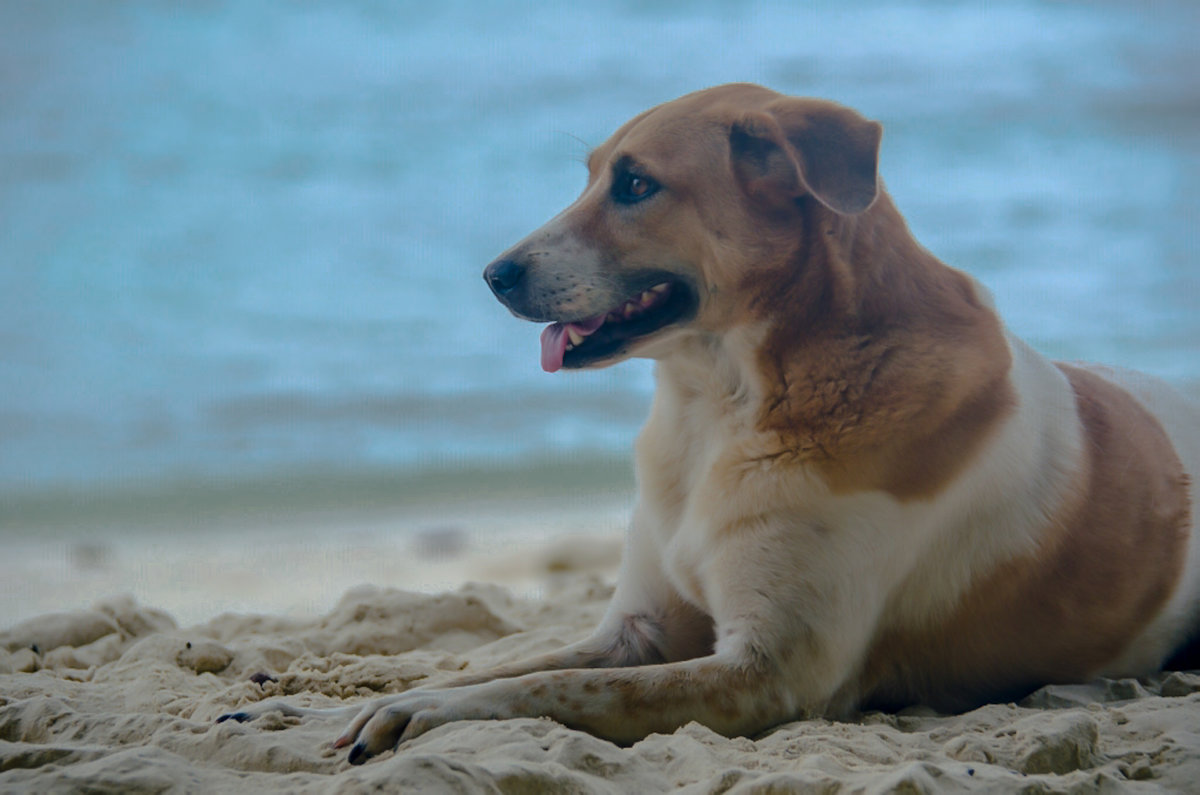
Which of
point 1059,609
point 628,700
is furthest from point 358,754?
point 1059,609

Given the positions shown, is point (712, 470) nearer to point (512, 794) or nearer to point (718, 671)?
point (718, 671)

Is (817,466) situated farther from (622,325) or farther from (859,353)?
(622,325)

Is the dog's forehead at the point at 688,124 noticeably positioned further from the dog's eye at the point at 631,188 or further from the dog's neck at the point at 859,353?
the dog's neck at the point at 859,353

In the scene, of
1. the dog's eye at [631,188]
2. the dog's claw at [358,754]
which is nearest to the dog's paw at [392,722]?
the dog's claw at [358,754]

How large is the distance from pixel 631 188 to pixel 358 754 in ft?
4.48

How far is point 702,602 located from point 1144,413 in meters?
1.21

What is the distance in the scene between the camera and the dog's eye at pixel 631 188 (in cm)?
242

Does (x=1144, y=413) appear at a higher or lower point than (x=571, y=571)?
higher

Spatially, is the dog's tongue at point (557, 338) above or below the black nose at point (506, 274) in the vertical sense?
below

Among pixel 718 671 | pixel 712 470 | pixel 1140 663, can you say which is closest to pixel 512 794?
pixel 718 671

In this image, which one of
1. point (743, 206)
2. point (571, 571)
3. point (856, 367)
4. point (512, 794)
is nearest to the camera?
point (512, 794)

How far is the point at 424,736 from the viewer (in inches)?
71.2

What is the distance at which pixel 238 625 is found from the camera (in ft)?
11.5

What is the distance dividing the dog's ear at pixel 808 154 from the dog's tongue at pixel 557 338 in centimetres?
46
